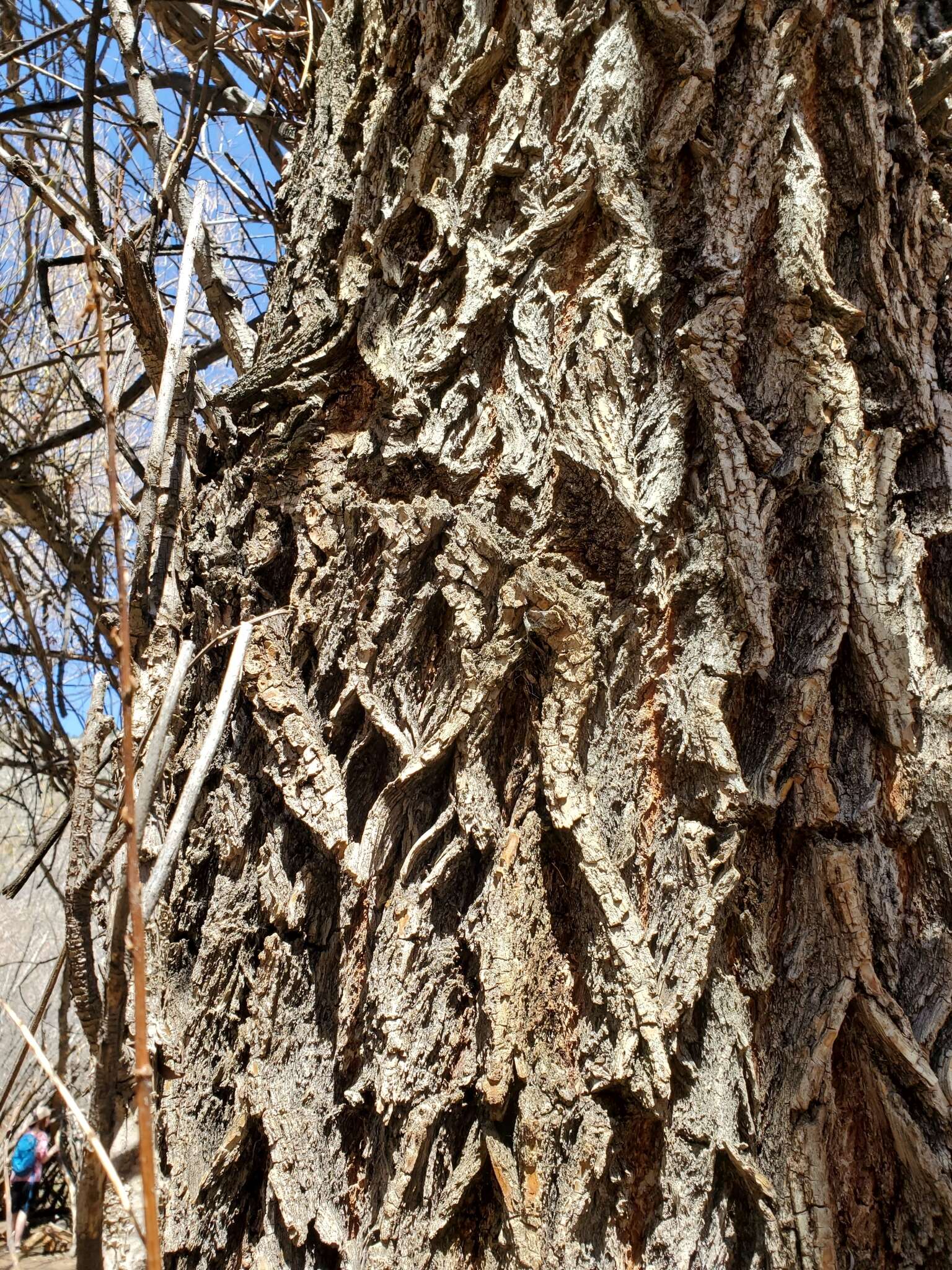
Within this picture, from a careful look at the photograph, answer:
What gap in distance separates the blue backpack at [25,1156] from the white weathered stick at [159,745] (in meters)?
6.51

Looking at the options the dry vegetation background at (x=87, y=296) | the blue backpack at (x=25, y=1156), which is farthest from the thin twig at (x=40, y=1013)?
the blue backpack at (x=25, y=1156)

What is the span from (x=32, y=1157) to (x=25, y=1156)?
4 centimetres

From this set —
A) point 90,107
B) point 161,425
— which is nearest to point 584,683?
point 161,425

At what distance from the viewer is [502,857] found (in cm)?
92

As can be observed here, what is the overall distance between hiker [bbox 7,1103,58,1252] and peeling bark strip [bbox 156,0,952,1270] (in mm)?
5794

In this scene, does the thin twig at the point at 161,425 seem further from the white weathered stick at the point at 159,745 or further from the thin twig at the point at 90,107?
the thin twig at the point at 90,107

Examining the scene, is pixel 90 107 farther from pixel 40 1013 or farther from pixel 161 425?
pixel 40 1013

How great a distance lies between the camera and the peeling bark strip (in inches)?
33.0

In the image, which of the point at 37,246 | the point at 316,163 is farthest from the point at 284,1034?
the point at 37,246

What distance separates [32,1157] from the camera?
600 centimetres

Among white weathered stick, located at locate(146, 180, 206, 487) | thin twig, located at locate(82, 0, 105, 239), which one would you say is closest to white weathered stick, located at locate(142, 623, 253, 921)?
white weathered stick, located at locate(146, 180, 206, 487)

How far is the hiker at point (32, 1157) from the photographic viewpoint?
577 centimetres

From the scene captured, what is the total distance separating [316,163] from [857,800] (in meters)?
1.10

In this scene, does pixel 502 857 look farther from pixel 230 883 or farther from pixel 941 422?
pixel 941 422
